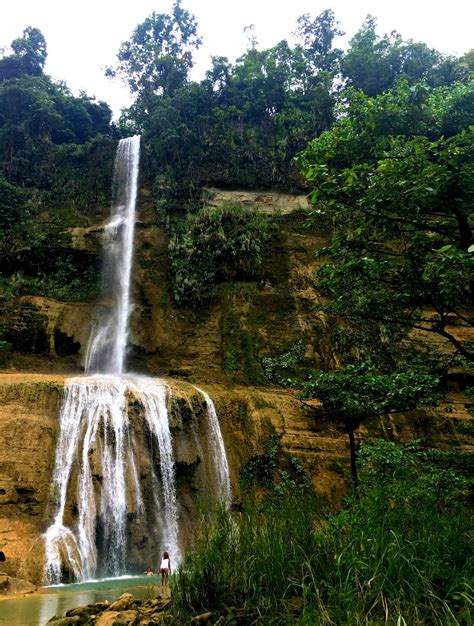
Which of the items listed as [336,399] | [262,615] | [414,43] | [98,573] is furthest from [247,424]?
[414,43]

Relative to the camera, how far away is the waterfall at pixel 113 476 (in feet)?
44.9

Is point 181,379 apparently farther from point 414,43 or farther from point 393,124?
point 414,43

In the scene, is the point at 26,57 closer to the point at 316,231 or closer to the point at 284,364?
the point at 316,231

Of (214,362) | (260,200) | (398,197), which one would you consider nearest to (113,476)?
(214,362)

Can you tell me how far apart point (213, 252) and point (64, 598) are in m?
19.1

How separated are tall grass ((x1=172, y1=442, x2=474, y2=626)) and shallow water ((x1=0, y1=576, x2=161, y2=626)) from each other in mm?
1739

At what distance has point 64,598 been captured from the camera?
9.75 m

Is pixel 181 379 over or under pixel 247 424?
over

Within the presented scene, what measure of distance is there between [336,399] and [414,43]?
1237 inches

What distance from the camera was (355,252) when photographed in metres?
6.84

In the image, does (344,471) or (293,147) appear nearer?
(344,471)

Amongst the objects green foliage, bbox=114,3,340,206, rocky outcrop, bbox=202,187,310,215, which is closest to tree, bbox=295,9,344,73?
green foliage, bbox=114,3,340,206

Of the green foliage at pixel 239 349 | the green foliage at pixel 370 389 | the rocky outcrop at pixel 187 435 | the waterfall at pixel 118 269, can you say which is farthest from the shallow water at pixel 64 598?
the waterfall at pixel 118 269

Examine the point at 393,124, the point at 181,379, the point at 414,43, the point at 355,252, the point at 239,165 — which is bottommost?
the point at 181,379
